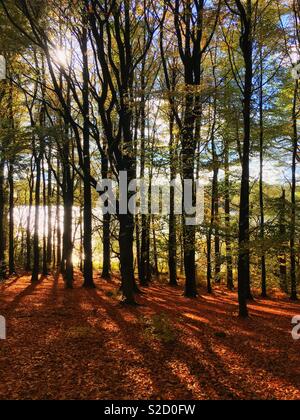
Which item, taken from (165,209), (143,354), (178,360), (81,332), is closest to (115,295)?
(165,209)

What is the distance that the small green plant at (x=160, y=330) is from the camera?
8.39 m

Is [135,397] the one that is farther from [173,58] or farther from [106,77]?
[173,58]

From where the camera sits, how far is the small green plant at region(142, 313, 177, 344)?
839 cm

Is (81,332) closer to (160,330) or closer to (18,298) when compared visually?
(160,330)

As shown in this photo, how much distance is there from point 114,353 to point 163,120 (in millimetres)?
17272

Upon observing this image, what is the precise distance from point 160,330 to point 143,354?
1523 mm

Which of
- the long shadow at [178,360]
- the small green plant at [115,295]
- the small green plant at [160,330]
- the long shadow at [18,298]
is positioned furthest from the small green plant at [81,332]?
the small green plant at [115,295]

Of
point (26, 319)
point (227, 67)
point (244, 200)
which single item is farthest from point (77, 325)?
point (227, 67)

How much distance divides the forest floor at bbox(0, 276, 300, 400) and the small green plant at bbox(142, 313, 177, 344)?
1.0 inches

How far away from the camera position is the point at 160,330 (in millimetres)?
9055

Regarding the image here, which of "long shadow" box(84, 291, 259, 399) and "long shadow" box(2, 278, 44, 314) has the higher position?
"long shadow" box(84, 291, 259, 399)

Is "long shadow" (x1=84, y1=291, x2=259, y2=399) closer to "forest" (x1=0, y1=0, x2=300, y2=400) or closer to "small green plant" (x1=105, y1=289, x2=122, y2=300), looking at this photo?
"forest" (x1=0, y1=0, x2=300, y2=400)

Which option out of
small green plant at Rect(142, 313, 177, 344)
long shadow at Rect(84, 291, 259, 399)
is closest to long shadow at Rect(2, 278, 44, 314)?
long shadow at Rect(84, 291, 259, 399)

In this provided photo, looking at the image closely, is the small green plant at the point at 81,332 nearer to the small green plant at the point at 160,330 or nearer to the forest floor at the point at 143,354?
the forest floor at the point at 143,354
